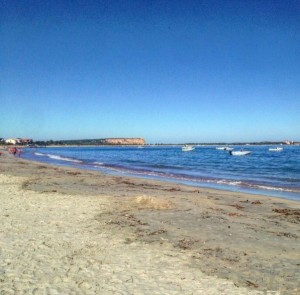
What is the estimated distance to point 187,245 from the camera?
8.68 meters

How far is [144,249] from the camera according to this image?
820 cm

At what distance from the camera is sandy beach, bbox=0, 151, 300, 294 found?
6102 mm

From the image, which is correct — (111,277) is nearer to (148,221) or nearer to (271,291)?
(271,291)

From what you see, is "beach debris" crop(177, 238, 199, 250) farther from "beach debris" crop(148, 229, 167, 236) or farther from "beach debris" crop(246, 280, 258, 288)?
"beach debris" crop(246, 280, 258, 288)

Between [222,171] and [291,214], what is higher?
[291,214]

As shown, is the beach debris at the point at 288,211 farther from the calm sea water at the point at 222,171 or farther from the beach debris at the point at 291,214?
the calm sea water at the point at 222,171

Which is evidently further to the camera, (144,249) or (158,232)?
(158,232)

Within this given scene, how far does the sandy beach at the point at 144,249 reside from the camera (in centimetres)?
610

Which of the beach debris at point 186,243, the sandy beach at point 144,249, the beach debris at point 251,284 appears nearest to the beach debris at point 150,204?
the sandy beach at point 144,249

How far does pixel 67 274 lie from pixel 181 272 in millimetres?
2226

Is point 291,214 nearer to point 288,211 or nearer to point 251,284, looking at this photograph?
point 288,211

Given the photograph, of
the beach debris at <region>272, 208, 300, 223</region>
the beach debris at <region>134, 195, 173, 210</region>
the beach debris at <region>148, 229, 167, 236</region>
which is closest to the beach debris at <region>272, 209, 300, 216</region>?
the beach debris at <region>272, 208, 300, 223</region>

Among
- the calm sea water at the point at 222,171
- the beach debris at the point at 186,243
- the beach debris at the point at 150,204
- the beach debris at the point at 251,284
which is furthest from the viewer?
the calm sea water at the point at 222,171

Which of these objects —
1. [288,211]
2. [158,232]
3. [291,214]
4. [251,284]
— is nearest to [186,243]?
[158,232]
